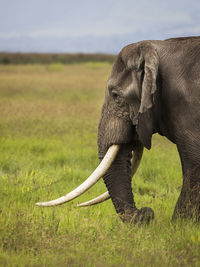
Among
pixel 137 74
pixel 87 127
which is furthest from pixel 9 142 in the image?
pixel 137 74

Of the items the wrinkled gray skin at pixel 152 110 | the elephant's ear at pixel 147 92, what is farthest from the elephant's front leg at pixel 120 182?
the elephant's ear at pixel 147 92

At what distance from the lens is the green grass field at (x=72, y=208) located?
407cm

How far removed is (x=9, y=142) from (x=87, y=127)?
10.1ft

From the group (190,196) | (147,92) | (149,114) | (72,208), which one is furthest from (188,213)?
(72,208)

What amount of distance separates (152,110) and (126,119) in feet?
1.22

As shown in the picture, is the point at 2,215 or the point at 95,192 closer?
the point at 2,215

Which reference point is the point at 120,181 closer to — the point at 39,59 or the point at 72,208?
the point at 72,208

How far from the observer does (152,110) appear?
4488 millimetres

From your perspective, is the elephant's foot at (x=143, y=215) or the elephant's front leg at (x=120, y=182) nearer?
the elephant's foot at (x=143, y=215)

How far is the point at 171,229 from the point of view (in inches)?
182

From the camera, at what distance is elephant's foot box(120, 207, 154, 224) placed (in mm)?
4648

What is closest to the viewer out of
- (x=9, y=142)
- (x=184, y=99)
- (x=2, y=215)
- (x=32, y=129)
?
(x=184, y=99)

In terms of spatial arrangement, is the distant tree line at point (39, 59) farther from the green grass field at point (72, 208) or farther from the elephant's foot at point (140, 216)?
the elephant's foot at point (140, 216)

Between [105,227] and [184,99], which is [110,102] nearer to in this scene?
[184,99]
